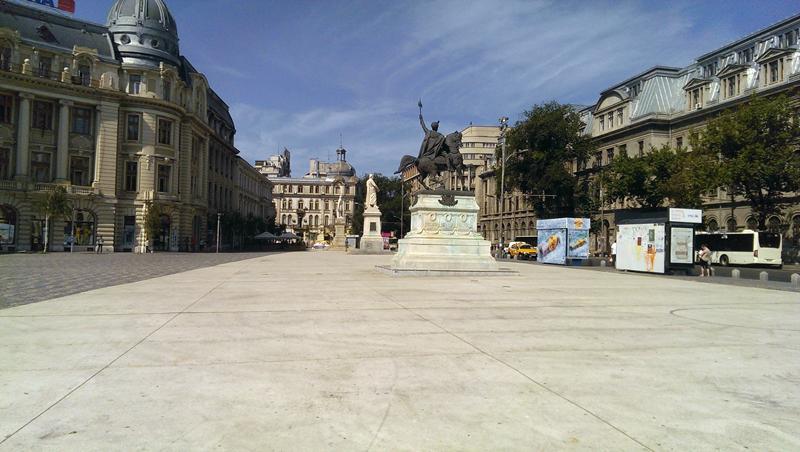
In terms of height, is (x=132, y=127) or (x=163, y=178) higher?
(x=132, y=127)

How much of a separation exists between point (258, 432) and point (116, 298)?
32.1 feet

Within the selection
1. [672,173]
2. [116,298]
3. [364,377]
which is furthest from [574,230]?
[364,377]

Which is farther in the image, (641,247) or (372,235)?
(372,235)

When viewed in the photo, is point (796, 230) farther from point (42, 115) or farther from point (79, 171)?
point (42, 115)

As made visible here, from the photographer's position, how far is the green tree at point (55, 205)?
150ft

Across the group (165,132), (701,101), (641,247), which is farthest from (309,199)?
(641,247)

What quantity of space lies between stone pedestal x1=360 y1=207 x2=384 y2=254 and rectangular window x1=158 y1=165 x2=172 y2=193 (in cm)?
2109

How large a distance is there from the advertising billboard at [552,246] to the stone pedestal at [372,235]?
69.2ft

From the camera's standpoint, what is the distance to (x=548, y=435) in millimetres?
4105

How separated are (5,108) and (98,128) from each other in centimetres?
730

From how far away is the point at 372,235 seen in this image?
59.6m

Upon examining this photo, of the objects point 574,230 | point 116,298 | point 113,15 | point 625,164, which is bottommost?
point 116,298

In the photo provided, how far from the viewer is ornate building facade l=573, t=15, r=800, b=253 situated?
4566 cm

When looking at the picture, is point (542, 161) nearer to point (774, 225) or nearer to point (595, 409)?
point (774, 225)
